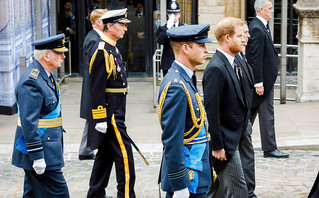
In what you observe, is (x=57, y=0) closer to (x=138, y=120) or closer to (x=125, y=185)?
(x=138, y=120)

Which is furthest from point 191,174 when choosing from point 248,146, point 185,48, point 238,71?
point 248,146

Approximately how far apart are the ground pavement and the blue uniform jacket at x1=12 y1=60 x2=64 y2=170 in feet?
5.73

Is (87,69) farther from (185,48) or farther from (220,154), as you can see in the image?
(185,48)

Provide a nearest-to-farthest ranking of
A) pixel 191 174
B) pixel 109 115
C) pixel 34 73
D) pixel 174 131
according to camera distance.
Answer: pixel 174 131, pixel 191 174, pixel 34 73, pixel 109 115

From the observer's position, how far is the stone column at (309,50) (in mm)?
12664

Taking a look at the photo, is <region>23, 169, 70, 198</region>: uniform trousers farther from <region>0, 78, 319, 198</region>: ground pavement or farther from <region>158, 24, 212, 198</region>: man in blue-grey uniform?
<region>0, 78, 319, 198</region>: ground pavement

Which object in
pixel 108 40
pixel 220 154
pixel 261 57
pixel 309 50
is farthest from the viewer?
pixel 309 50

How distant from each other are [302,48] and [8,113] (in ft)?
17.1

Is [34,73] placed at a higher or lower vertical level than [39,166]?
higher

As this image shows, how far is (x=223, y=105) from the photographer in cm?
632

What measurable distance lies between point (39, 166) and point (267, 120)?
150 inches

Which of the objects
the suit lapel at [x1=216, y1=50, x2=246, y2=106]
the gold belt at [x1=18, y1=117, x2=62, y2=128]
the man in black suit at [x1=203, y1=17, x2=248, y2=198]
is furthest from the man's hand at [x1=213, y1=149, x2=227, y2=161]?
the gold belt at [x1=18, y1=117, x2=62, y2=128]

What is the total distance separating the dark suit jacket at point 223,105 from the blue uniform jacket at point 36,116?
1295 mm

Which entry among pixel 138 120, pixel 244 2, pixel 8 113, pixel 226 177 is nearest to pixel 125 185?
pixel 226 177
